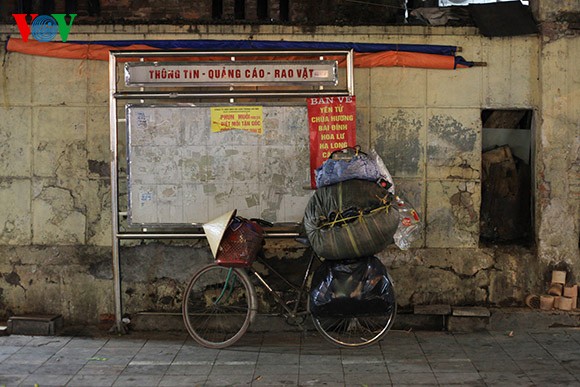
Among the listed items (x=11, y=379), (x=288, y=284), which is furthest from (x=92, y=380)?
(x=288, y=284)

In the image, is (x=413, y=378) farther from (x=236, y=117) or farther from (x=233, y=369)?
(x=236, y=117)

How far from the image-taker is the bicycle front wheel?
263 inches

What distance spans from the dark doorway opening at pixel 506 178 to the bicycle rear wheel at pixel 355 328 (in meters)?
1.68

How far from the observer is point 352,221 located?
6203 mm

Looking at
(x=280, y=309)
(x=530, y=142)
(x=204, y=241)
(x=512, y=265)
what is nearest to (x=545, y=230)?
(x=512, y=265)

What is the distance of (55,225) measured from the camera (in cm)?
743

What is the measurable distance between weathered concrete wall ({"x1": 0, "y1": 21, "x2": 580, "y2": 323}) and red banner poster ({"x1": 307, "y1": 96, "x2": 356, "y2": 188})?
1.47 feet

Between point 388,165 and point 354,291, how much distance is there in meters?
1.58

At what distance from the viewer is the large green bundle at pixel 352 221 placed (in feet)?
20.3

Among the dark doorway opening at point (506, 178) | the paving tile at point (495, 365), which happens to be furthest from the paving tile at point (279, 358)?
the dark doorway opening at point (506, 178)

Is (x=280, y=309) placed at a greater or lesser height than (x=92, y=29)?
lesser

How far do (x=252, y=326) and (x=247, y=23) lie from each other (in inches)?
121

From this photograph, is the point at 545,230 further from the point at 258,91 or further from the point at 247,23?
the point at 247,23

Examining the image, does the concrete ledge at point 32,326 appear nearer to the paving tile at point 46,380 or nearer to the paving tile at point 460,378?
the paving tile at point 46,380
